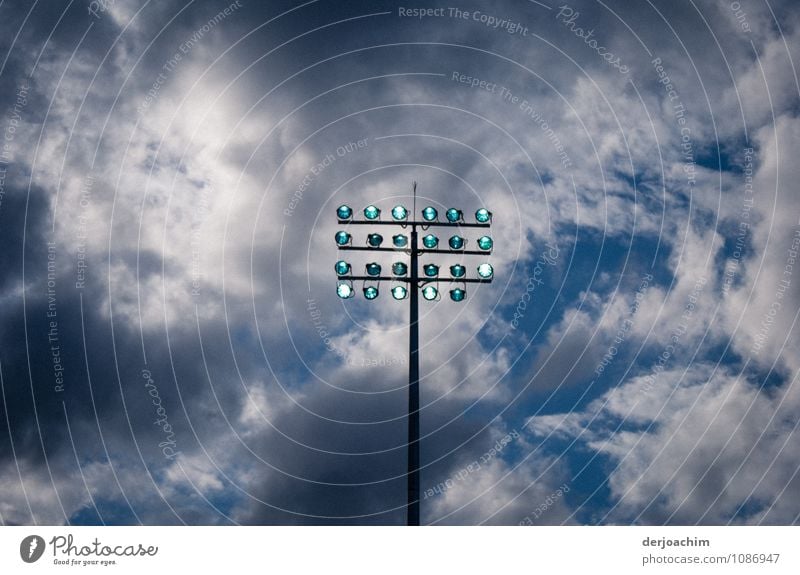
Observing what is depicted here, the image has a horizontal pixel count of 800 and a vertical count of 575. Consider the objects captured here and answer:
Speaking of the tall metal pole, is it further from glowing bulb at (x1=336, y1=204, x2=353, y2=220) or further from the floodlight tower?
glowing bulb at (x1=336, y1=204, x2=353, y2=220)

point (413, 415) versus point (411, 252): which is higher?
point (411, 252)

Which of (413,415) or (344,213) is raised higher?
(344,213)

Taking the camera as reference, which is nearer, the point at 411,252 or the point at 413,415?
the point at 413,415

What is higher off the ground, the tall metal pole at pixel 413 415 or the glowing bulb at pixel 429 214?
the glowing bulb at pixel 429 214

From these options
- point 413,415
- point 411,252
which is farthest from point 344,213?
point 413,415

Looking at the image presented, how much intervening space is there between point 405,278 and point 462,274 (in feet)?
5.35

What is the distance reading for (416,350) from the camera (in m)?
17.9

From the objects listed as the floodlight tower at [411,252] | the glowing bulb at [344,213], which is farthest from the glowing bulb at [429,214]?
the glowing bulb at [344,213]

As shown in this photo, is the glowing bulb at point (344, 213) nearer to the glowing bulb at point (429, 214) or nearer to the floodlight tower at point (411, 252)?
the floodlight tower at point (411, 252)

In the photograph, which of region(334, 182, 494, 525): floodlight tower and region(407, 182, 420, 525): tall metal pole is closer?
region(407, 182, 420, 525): tall metal pole

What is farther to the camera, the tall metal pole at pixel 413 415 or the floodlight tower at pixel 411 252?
the floodlight tower at pixel 411 252

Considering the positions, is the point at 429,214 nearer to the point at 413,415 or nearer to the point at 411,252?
the point at 411,252

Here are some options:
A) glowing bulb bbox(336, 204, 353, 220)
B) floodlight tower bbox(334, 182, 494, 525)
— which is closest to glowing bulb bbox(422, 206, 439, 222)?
floodlight tower bbox(334, 182, 494, 525)
